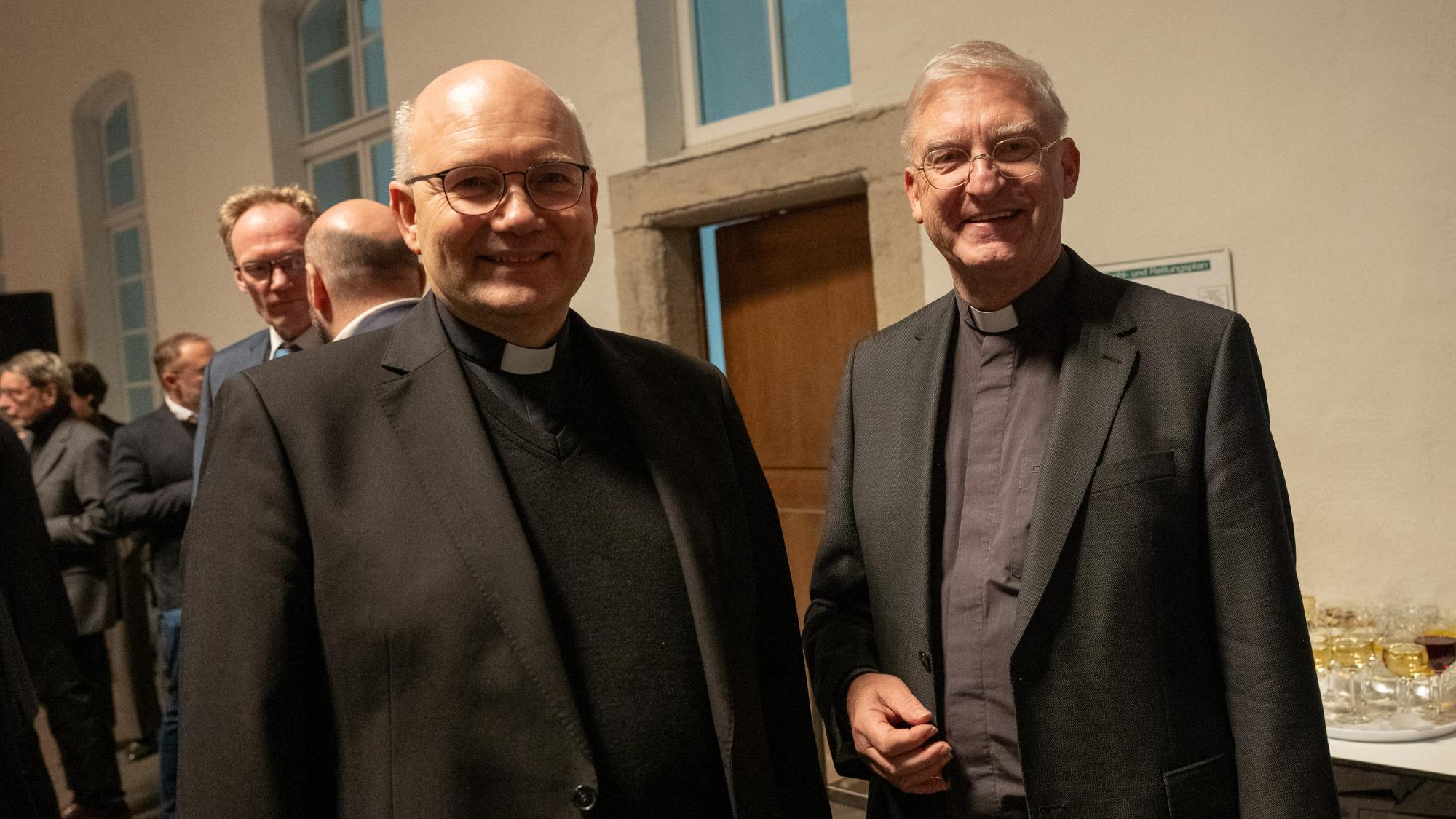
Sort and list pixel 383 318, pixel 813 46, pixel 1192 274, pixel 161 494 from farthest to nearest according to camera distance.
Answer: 1. pixel 813 46
2. pixel 161 494
3. pixel 1192 274
4. pixel 383 318

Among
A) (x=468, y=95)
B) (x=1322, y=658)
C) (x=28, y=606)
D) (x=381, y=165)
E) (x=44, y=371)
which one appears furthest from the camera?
(x=381, y=165)

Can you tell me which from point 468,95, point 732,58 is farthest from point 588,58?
point 468,95

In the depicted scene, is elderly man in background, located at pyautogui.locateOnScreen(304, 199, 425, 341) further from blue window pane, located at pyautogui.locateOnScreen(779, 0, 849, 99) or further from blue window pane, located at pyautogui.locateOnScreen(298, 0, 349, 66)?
blue window pane, located at pyautogui.locateOnScreen(298, 0, 349, 66)

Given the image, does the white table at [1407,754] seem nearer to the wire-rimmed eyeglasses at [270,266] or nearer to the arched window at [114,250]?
the wire-rimmed eyeglasses at [270,266]

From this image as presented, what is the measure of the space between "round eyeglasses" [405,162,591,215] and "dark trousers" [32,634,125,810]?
314 cm

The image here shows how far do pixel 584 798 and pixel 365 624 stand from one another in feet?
1.07

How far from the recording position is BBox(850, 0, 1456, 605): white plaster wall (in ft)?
8.77

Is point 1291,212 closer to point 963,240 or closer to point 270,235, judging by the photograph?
point 963,240

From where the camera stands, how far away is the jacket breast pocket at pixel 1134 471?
151 cm

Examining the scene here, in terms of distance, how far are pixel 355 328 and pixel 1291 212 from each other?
2.32 metres

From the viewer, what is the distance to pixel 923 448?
1.68 meters

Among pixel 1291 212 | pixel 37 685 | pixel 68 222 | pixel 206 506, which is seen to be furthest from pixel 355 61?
pixel 206 506

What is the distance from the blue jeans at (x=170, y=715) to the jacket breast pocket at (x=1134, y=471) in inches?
114

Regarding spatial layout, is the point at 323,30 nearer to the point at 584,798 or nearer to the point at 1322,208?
the point at 1322,208
